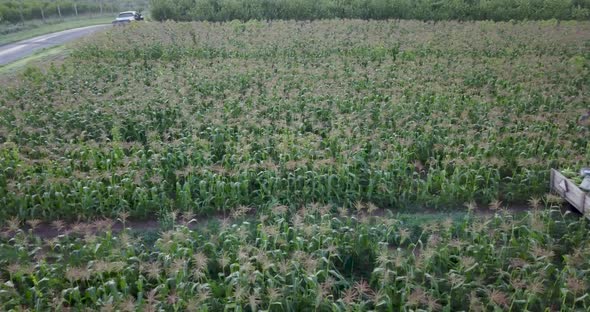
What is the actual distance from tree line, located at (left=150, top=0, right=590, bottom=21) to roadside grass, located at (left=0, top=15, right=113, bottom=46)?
8.45 metres

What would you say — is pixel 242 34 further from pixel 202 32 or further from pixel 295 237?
pixel 295 237

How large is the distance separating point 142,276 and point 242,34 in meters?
15.7

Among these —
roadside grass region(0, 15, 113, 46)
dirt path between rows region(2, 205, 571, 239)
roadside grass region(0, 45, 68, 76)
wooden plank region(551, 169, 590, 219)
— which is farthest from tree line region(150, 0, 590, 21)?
dirt path between rows region(2, 205, 571, 239)

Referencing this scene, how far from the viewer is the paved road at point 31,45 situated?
21.7m

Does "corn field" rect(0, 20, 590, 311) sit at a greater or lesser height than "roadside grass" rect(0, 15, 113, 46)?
lesser

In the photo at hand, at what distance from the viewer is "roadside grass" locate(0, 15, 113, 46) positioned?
28237mm

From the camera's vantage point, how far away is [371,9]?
2531 centimetres

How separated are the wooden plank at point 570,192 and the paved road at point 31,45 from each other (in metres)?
20.8

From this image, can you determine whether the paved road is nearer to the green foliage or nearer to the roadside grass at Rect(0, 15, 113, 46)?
the roadside grass at Rect(0, 15, 113, 46)

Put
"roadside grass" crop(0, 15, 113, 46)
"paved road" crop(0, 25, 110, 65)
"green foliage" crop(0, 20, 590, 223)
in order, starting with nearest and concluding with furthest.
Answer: "green foliage" crop(0, 20, 590, 223), "paved road" crop(0, 25, 110, 65), "roadside grass" crop(0, 15, 113, 46)

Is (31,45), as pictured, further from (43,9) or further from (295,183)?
(295,183)

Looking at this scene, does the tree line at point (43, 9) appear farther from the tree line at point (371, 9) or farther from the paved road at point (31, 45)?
the tree line at point (371, 9)

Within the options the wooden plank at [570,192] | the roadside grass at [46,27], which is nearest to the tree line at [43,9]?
the roadside grass at [46,27]

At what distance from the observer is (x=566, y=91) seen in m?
11.6
